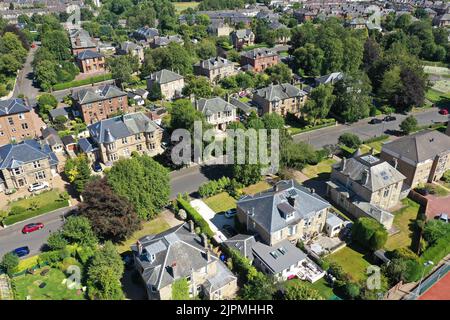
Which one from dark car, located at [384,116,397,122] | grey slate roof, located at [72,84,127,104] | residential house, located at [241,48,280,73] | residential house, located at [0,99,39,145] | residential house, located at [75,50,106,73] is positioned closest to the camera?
residential house, located at [0,99,39,145]

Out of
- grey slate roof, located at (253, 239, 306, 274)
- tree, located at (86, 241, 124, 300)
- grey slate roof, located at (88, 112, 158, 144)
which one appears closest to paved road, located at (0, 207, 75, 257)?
tree, located at (86, 241, 124, 300)

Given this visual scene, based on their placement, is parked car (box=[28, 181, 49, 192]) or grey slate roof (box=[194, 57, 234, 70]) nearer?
parked car (box=[28, 181, 49, 192])

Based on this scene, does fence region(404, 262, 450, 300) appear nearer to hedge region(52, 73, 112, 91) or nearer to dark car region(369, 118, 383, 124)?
dark car region(369, 118, 383, 124)

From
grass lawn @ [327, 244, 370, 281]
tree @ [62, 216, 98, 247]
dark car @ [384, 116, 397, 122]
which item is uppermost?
tree @ [62, 216, 98, 247]

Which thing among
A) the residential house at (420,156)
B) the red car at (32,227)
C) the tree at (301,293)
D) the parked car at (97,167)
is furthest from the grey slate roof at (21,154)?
the residential house at (420,156)

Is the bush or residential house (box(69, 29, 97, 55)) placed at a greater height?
residential house (box(69, 29, 97, 55))
